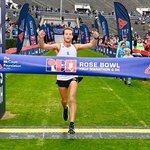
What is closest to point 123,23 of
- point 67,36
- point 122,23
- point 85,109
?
point 122,23

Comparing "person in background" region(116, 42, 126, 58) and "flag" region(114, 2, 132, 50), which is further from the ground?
"flag" region(114, 2, 132, 50)

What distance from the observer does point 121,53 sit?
17625mm

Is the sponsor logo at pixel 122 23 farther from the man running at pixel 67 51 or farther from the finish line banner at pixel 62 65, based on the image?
the man running at pixel 67 51

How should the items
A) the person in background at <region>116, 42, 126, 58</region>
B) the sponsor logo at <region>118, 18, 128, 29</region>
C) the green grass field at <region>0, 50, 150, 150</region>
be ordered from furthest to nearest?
1. the sponsor logo at <region>118, 18, 128, 29</region>
2. the person in background at <region>116, 42, 126, 58</region>
3. the green grass field at <region>0, 50, 150, 150</region>

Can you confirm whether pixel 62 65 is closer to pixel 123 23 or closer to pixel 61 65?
pixel 61 65

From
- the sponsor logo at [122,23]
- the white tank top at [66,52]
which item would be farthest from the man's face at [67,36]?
the sponsor logo at [122,23]

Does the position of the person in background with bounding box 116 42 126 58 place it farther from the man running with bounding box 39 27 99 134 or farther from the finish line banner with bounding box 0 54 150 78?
the man running with bounding box 39 27 99 134

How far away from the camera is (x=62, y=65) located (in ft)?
27.6

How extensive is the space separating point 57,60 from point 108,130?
1.65m

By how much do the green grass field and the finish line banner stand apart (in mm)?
1203

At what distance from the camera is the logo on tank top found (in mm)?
8391

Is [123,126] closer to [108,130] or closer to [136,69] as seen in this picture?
[108,130]

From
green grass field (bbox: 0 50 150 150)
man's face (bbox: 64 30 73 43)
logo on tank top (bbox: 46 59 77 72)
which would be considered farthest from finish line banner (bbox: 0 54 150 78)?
green grass field (bbox: 0 50 150 150)

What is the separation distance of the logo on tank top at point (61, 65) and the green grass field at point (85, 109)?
1.30 meters
